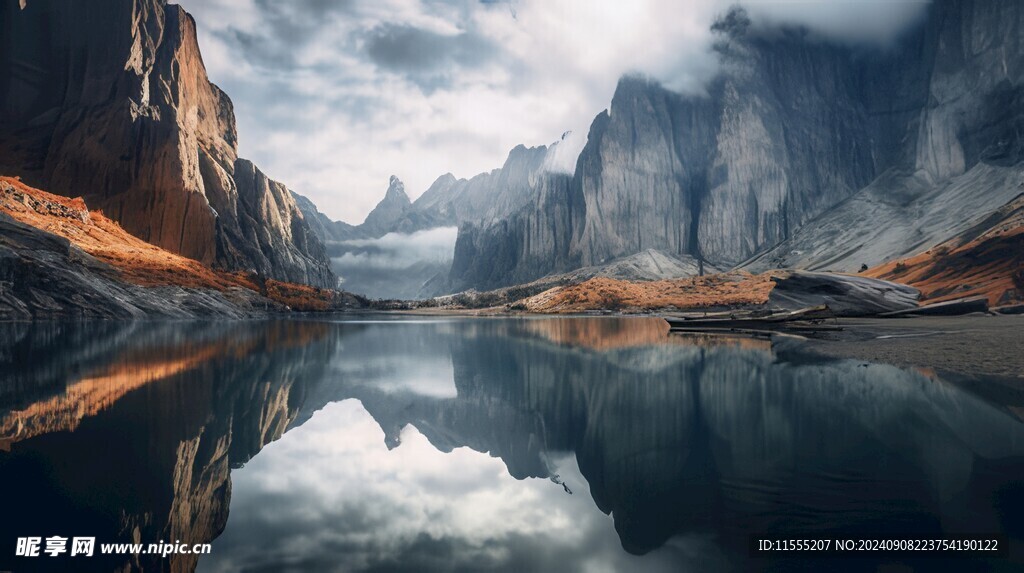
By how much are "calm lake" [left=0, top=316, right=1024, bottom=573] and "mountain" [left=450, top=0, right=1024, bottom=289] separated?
106746mm

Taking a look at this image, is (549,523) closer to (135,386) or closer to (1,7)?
(135,386)

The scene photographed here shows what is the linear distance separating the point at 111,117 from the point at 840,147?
194093 mm

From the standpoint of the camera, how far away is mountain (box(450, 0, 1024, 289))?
4336 inches

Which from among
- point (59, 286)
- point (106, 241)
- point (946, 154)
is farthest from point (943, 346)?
point (946, 154)

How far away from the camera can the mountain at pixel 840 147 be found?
110125 millimetres

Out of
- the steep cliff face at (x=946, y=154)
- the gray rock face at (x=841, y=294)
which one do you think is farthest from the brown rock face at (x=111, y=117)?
the steep cliff face at (x=946, y=154)

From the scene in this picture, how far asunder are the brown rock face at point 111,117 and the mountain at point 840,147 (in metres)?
142

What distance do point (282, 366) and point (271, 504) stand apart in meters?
18.7

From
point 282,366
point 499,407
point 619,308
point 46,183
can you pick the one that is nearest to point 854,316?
point 499,407

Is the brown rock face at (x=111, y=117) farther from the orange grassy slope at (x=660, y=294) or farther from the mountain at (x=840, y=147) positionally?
the mountain at (x=840, y=147)

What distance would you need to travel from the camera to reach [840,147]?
525ft

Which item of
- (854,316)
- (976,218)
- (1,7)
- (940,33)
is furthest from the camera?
(940,33)

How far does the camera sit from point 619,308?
112500mm

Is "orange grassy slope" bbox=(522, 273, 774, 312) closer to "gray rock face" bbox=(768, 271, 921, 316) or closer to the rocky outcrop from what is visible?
"gray rock face" bbox=(768, 271, 921, 316)
